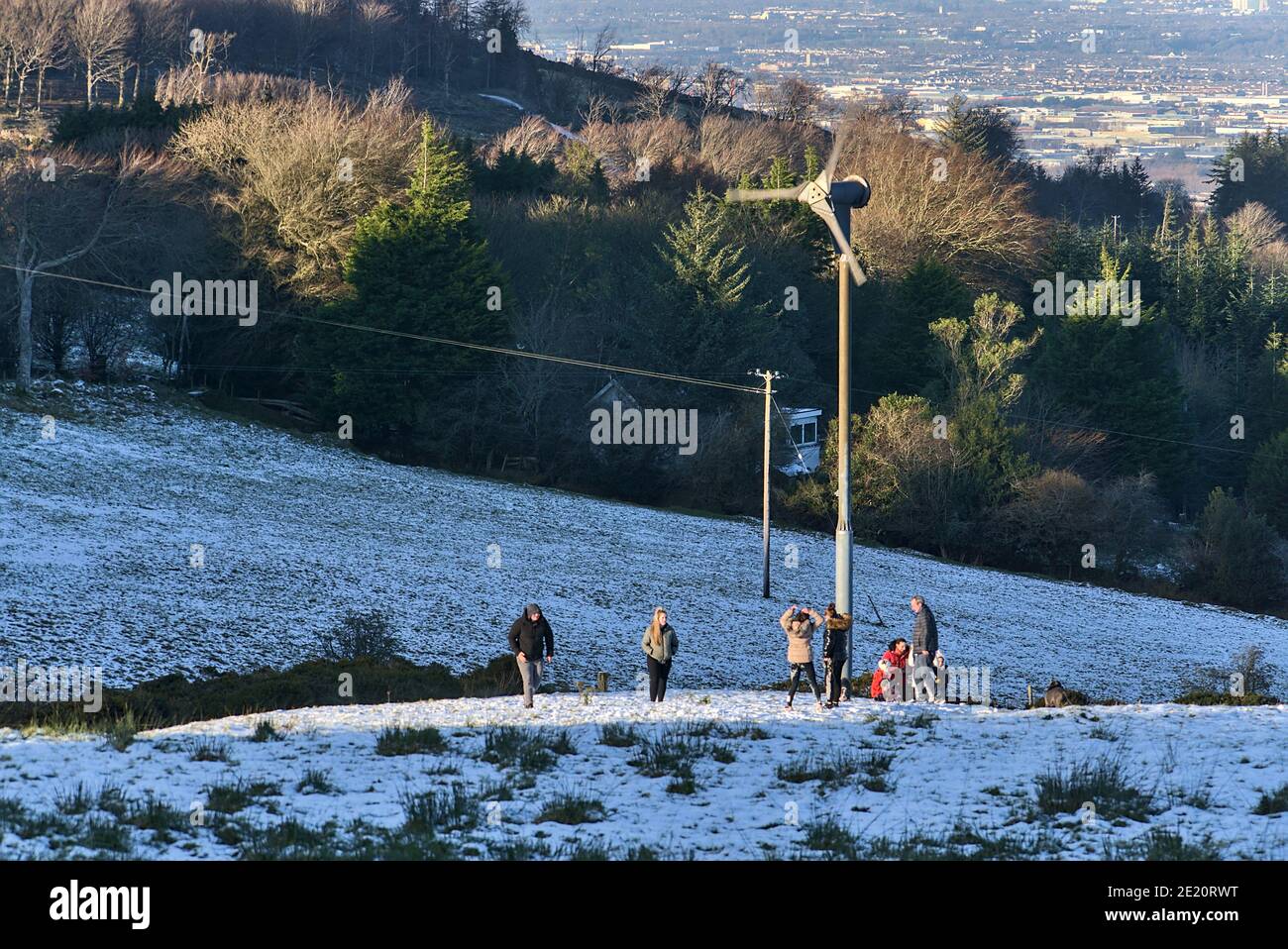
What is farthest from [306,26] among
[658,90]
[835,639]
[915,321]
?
[835,639]

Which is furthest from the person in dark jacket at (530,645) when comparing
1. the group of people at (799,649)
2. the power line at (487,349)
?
the power line at (487,349)

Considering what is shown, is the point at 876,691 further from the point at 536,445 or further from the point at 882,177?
the point at 882,177

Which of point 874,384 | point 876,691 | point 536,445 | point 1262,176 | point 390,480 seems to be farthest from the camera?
point 1262,176

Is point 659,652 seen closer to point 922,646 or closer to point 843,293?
point 922,646

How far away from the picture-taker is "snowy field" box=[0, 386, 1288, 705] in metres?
37.5

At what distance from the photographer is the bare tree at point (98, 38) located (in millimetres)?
130000

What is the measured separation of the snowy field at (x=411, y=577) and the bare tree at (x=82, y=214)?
5634 millimetres

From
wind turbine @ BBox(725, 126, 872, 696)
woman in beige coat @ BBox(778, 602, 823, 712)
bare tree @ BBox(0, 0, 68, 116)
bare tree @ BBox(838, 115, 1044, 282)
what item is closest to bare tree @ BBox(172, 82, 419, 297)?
bare tree @ BBox(838, 115, 1044, 282)

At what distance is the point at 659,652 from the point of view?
78.6 feet

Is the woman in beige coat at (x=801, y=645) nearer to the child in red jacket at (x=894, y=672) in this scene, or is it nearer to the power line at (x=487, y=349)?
the child in red jacket at (x=894, y=672)

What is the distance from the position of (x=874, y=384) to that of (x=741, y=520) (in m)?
19.0

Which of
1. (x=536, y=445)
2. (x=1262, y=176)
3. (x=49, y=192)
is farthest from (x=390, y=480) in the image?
(x=1262, y=176)

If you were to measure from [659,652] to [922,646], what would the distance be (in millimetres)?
4731

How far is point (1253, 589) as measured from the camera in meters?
62.9
